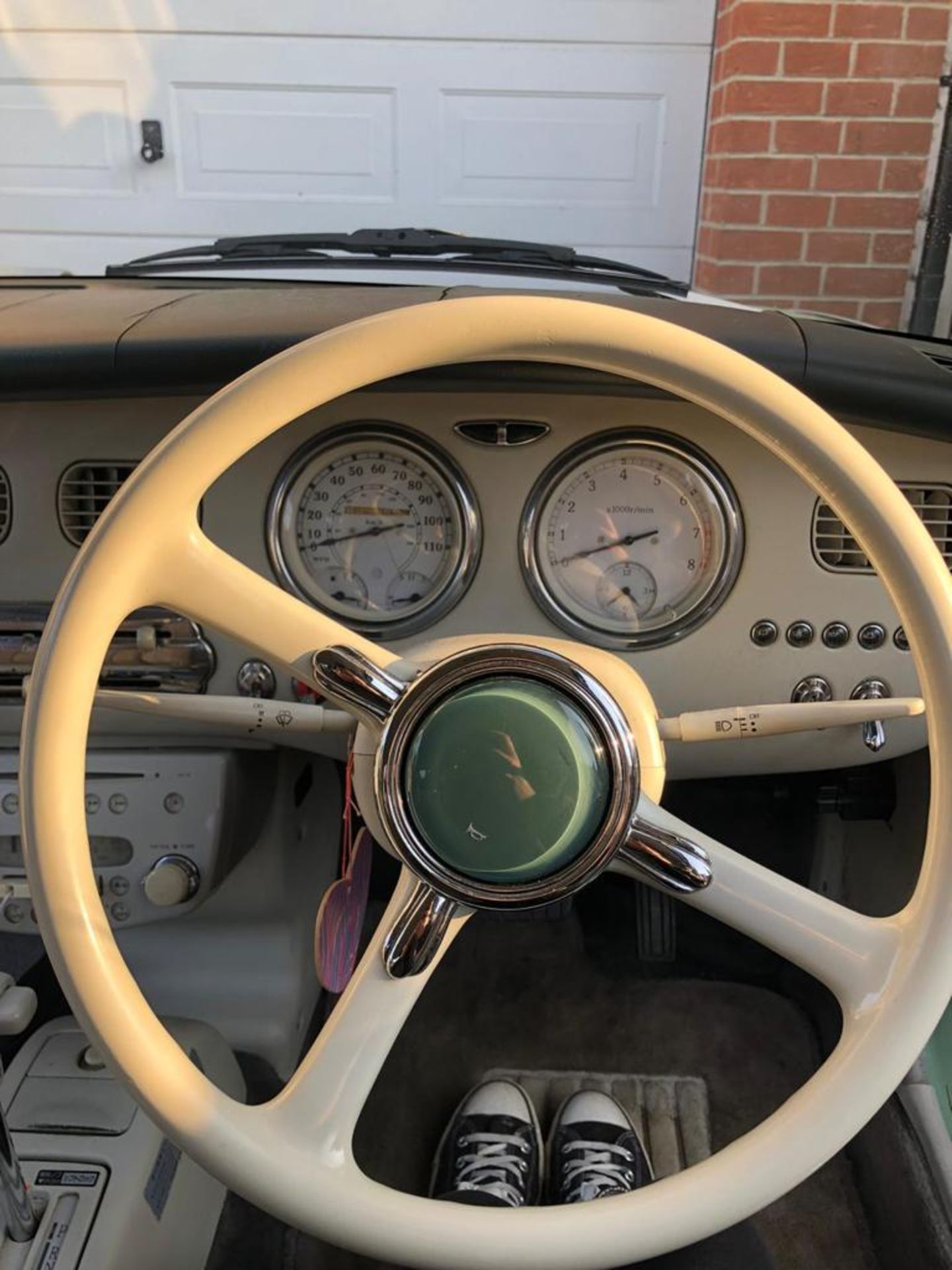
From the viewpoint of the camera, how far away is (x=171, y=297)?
119 centimetres

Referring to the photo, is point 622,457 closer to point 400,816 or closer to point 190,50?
point 400,816

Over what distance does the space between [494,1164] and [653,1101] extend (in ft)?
0.99

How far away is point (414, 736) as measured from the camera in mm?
671

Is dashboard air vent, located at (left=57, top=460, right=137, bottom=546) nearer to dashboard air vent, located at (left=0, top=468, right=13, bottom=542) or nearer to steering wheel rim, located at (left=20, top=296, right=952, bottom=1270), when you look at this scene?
dashboard air vent, located at (left=0, top=468, right=13, bottom=542)

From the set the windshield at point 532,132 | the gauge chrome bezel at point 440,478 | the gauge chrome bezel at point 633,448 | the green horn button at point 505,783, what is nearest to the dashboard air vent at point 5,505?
the gauge chrome bezel at point 440,478

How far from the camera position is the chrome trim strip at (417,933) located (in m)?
0.71

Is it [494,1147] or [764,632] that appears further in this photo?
[494,1147]

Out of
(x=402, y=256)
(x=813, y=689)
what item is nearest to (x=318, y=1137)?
(x=813, y=689)

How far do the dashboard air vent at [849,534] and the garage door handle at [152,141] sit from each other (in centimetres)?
296

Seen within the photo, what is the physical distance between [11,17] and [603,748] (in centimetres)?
357

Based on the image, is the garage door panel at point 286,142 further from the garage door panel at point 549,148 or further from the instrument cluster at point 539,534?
the instrument cluster at point 539,534

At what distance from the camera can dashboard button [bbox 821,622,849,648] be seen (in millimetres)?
1090

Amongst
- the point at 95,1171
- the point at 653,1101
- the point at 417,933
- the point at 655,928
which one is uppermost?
the point at 417,933

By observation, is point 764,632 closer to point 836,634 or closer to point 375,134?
point 836,634
